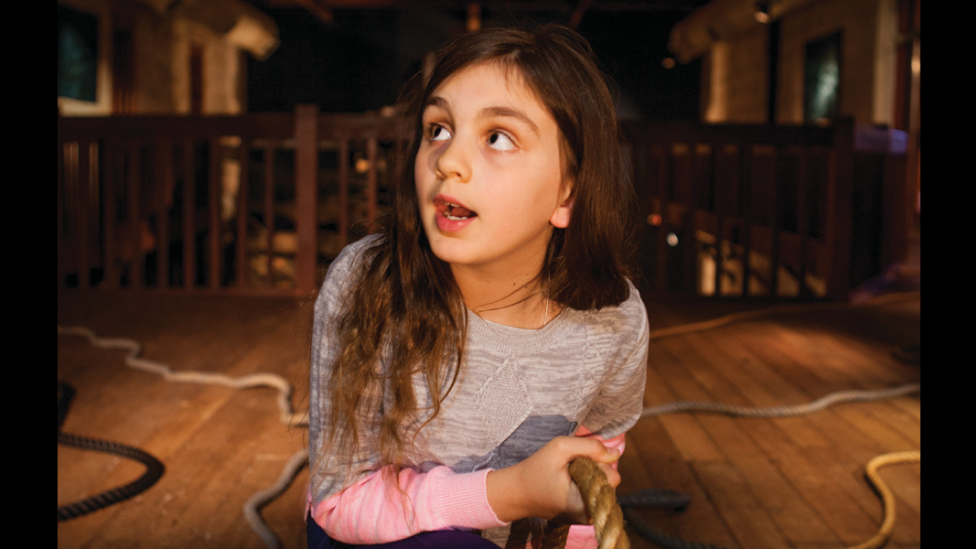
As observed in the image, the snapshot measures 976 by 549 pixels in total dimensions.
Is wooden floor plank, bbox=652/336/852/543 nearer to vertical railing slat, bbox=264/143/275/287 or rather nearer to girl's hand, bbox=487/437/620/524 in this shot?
girl's hand, bbox=487/437/620/524

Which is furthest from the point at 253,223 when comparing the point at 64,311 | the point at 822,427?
the point at 822,427

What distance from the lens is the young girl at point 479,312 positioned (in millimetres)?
794

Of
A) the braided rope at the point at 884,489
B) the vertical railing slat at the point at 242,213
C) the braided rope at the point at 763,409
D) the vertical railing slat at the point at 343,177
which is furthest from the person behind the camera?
the vertical railing slat at the point at 242,213

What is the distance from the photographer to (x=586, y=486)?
644 millimetres

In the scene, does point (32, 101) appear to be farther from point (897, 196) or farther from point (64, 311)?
point (897, 196)

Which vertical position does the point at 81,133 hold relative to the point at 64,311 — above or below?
above

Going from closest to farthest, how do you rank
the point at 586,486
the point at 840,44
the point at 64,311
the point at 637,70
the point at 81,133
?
1. the point at 586,486
2. the point at 64,311
3. the point at 81,133
4. the point at 840,44
5. the point at 637,70

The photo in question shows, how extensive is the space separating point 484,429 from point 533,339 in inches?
5.1

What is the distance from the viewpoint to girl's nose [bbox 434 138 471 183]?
76 centimetres

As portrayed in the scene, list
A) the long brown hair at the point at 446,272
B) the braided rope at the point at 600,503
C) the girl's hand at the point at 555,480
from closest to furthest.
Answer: the braided rope at the point at 600,503 < the girl's hand at the point at 555,480 < the long brown hair at the point at 446,272

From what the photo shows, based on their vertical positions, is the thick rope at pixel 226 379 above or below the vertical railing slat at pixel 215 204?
below

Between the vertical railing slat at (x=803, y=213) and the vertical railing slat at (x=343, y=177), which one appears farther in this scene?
the vertical railing slat at (x=803, y=213)

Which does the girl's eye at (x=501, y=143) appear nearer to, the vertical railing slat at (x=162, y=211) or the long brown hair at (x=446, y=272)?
the long brown hair at (x=446, y=272)

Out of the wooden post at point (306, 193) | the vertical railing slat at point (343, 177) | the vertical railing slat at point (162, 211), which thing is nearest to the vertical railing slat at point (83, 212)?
the vertical railing slat at point (162, 211)
